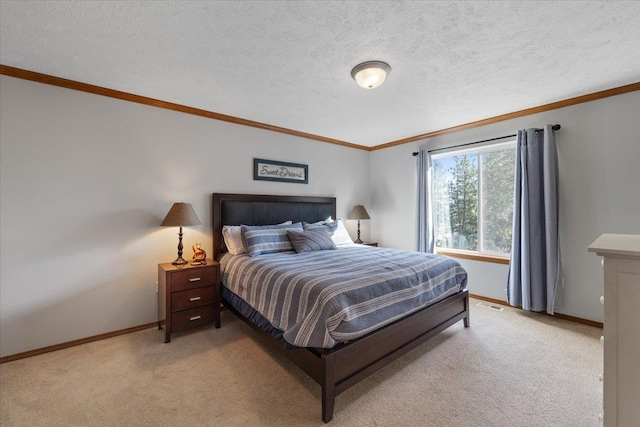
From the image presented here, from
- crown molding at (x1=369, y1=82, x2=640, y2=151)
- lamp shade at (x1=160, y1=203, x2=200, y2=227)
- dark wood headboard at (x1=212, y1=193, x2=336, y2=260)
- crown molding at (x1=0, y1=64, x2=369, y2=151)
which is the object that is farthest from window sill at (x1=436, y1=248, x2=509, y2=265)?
lamp shade at (x1=160, y1=203, x2=200, y2=227)

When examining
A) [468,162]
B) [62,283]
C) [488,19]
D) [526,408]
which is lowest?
[526,408]

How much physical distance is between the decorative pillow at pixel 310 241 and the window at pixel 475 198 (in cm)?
191

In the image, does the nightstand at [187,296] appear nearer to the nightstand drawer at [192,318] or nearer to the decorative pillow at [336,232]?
the nightstand drawer at [192,318]

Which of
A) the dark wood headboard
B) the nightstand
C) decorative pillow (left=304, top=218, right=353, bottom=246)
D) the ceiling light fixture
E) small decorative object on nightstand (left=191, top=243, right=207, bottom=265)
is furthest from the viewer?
decorative pillow (left=304, top=218, right=353, bottom=246)

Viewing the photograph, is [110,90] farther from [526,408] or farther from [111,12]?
[526,408]

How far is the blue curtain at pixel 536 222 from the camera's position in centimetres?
298

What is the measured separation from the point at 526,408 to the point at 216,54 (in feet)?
10.6

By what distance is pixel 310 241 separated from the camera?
3.21m

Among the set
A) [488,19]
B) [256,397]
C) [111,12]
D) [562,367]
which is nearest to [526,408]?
[562,367]

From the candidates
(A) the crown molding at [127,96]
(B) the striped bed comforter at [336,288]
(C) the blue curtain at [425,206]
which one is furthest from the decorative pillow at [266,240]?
(C) the blue curtain at [425,206]

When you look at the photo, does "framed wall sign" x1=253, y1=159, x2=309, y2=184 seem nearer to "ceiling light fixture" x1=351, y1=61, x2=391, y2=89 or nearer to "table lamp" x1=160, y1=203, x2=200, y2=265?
"table lamp" x1=160, y1=203, x2=200, y2=265

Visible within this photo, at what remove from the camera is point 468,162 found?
3953mm

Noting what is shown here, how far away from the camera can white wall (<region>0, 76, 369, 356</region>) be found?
7.52ft

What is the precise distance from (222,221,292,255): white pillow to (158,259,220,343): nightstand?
A: 10.7 inches
